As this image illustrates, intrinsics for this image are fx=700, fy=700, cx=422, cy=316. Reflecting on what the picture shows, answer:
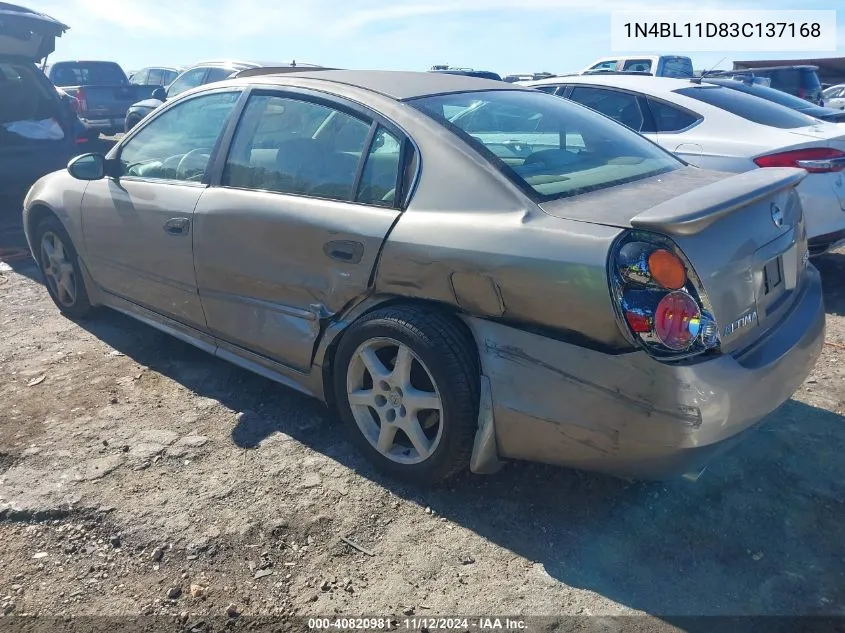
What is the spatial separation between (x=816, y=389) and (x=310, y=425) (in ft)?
8.30

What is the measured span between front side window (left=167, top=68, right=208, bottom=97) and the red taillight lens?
1171 cm

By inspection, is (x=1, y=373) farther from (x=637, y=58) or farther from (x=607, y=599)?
(x=637, y=58)

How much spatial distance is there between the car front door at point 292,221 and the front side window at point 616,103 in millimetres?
3192

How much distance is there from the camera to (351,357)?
2.83m

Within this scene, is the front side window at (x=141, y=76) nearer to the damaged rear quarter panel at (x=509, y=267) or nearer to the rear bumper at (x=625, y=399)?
the damaged rear quarter panel at (x=509, y=267)

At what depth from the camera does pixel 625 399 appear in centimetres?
218

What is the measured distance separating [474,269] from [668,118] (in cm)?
385

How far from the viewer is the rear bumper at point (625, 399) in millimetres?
2133

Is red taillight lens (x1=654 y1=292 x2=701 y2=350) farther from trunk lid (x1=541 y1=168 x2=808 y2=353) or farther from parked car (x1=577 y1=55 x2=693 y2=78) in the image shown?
parked car (x1=577 y1=55 x2=693 y2=78)

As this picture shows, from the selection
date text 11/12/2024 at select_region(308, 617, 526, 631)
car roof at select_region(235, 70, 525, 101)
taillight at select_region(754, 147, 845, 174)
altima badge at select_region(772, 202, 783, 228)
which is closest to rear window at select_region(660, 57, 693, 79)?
taillight at select_region(754, 147, 845, 174)

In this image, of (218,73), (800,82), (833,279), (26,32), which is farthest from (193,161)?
(800,82)

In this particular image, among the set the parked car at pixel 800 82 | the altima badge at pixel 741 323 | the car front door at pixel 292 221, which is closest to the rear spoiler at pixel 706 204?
the altima badge at pixel 741 323

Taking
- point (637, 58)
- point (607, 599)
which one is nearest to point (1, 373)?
point (607, 599)

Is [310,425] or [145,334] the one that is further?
[145,334]
